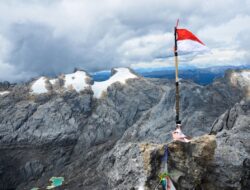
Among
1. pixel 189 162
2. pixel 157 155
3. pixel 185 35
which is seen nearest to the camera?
pixel 189 162

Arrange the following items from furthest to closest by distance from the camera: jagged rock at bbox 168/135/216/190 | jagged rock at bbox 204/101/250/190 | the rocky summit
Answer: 1. the rocky summit
2. jagged rock at bbox 204/101/250/190
3. jagged rock at bbox 168/135/216/190

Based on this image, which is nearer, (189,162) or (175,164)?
(189,162)

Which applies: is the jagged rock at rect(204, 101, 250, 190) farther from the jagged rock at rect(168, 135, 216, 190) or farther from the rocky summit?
the jagged rock at rect(168, 135, 216, 190)

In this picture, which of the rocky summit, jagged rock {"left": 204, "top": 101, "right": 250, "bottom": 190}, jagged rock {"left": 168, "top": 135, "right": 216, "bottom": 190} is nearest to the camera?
jagged rock {"left": 168, "top": 135, "right": 216, "bottom": 190}

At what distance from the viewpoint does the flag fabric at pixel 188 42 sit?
81.5 ft

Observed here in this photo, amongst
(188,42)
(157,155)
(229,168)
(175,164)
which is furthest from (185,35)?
(229,168)

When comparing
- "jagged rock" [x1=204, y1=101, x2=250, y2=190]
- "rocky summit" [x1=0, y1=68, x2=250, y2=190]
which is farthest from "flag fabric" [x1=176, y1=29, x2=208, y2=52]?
"jagged rock" [x1=204, y1=101, x2=250, y2=190]

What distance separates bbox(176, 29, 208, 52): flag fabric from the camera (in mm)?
24828

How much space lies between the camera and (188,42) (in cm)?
2494

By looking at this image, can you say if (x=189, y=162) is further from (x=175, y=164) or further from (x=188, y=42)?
(x=188, y=42)

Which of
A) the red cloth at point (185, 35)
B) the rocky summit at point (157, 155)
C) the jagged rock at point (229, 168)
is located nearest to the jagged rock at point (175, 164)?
the rocky summit at point (157, 155)

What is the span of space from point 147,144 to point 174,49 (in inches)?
302

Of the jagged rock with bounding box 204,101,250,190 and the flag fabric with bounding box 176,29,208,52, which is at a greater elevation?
the flag fabric with bounding box 176,29,208,52

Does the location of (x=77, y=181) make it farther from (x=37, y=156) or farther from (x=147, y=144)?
(x=147, y=144)
